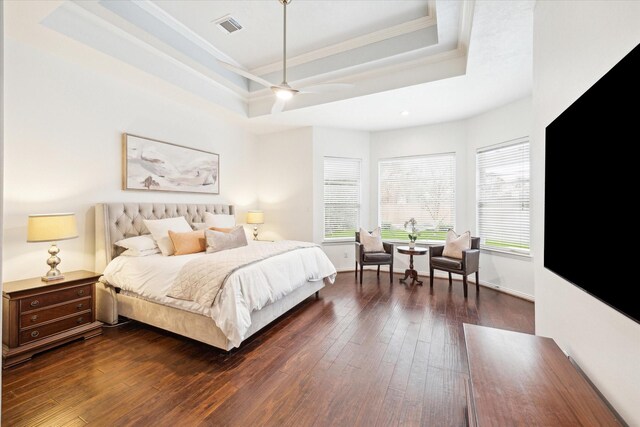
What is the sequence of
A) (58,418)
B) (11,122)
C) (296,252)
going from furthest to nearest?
(296,252) < (11,122) < (58,418)

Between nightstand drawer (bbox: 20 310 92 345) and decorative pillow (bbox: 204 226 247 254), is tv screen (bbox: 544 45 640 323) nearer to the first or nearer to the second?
decorative pillow (bbox: 204 226 247 254)

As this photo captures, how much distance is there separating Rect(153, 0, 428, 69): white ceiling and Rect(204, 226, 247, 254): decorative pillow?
250 cm

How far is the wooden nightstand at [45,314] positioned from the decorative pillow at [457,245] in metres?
4.65

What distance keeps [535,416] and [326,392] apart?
128cm

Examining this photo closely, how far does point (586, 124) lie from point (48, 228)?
382 centimetres

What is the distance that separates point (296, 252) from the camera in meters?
3.34

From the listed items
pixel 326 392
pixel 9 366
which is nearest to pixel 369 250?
pixel 326 392

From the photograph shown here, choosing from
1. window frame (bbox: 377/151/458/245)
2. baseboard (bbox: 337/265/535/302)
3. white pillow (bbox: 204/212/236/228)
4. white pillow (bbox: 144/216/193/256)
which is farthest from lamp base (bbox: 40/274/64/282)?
window frame (bbox: 377/151/458/245)

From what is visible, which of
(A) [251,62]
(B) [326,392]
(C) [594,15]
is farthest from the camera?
(A) [251,62]

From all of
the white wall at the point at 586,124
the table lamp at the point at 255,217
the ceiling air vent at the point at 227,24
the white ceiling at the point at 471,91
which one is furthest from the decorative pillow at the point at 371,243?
the ceiling air vent at the point at 227,24

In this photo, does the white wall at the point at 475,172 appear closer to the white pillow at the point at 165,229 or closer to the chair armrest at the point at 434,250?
the chair armrest at the point at 434,250

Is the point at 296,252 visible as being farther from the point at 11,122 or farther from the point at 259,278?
the point at 11,122

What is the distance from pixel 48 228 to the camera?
2361mm

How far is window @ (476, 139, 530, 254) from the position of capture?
12.8 ft
